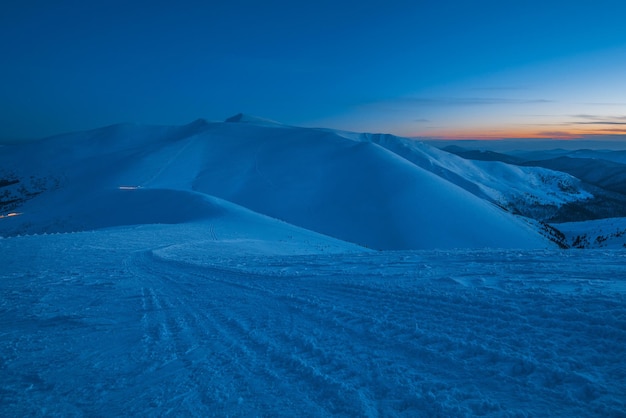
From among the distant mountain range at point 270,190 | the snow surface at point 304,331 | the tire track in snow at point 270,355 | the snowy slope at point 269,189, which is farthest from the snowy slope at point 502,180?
the tire track in snow at point 270,355

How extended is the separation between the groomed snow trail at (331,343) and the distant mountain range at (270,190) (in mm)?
15350

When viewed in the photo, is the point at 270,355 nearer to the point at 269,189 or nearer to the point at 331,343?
the point at 331,343

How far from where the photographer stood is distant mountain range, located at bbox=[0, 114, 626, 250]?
88.3 feet

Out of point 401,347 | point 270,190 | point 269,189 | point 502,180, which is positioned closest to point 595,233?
point 270,190

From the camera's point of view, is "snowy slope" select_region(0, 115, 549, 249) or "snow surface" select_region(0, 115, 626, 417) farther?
"snowy slope" select_region(0, 115, 549, 249)

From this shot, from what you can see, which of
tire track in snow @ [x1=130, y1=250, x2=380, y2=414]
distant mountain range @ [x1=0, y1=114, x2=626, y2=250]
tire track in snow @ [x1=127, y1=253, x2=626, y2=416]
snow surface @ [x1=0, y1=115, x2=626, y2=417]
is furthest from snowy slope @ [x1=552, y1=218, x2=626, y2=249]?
tire track in snow @ [x1=130, y1=250, x2=380, y2=414]

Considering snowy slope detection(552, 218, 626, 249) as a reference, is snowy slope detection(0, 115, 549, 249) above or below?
above

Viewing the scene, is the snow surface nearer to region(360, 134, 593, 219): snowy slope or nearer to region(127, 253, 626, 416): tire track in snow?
region(127, 253, 626, 416): tire track in snow

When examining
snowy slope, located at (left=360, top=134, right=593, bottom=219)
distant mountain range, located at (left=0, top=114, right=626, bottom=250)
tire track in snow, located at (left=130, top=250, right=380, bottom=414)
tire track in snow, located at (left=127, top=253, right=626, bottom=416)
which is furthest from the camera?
snowy slope, located at (left=360, top=134, right=593, bottom=219)

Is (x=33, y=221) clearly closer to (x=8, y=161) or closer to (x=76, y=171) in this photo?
(x=76, y=171)

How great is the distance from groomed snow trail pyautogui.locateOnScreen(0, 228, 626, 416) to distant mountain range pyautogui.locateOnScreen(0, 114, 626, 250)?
604 inches

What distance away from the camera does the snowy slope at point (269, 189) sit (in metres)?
27.0

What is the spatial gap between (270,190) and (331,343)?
38368 mm

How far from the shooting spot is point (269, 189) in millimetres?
42188
